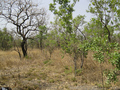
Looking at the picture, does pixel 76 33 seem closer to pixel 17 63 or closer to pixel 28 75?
pixel 28 75

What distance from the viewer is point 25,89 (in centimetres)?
368

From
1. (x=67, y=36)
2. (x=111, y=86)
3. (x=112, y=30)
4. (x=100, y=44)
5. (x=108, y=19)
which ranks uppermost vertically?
(x=108, y=19)

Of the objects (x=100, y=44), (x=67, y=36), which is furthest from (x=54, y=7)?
(x=100, y=44)

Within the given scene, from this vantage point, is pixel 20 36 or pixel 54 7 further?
pixel 20 36

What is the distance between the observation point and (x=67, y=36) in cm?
571

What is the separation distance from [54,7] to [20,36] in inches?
244

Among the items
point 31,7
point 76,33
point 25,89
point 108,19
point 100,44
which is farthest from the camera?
point 31,7

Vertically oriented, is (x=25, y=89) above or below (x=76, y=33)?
below

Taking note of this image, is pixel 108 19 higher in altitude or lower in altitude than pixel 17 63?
higher

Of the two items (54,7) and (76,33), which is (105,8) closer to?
(76,33)

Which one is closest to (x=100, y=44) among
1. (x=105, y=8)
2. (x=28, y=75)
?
(x=28, y=75)

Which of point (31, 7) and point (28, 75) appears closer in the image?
point (28, 75)

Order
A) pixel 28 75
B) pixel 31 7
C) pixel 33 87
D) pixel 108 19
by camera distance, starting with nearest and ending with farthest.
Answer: pixel 33 87
pixel 28 75
pixel 108 19
pixel 31 7

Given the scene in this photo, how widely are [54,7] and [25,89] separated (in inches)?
163
